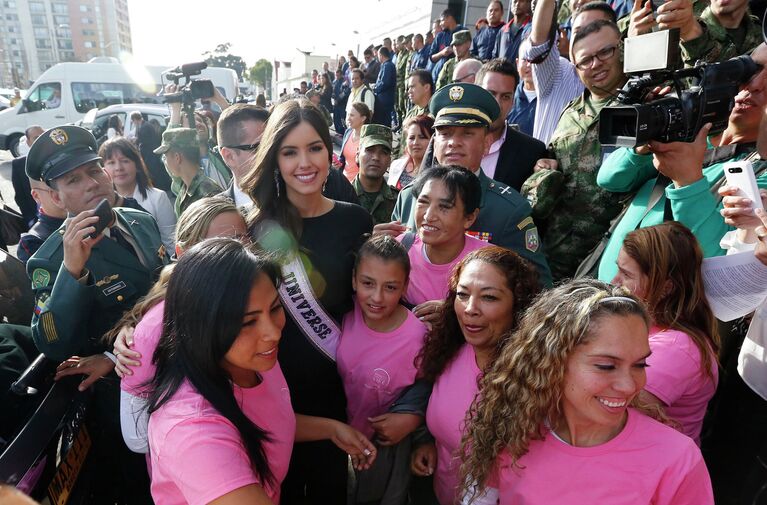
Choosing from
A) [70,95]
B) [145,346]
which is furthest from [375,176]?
[70,95]

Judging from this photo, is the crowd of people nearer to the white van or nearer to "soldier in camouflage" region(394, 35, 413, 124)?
"soldier in camouflage" region(394, 35, 413, 124)

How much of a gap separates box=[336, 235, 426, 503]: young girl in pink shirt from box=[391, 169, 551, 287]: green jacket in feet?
1.67

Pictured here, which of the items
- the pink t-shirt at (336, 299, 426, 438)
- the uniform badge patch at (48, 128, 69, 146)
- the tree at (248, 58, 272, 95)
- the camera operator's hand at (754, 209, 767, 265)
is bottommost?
the pink t-shirt at (336, 299, 426, 438)

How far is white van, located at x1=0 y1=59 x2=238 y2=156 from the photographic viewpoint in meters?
16.5

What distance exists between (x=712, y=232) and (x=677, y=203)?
0.18 meters

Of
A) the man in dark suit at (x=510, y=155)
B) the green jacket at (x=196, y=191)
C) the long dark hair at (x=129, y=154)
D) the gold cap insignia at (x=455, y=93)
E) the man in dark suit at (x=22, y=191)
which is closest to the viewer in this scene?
the gold cap insignia at (x=455, y=93)

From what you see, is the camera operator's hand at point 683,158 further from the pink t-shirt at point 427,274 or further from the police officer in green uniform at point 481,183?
the pink t-shirt at point 427,274

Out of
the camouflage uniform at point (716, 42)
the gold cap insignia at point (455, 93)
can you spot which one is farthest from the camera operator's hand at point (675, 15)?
the gold cap insignia at point (455, 93)

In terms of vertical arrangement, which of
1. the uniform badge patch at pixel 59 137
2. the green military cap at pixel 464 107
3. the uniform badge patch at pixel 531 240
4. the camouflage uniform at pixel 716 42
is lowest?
the uniform badge patch at pixel 531 240

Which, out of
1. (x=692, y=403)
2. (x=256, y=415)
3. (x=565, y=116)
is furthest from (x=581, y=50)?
(x=256, y=415)

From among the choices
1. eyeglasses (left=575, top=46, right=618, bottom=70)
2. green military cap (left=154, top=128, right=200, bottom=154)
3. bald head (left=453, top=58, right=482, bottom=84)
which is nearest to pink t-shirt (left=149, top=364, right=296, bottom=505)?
eyeglasses (left=575, top=46, right=618, bottom=70)

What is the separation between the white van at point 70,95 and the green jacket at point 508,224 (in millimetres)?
18170

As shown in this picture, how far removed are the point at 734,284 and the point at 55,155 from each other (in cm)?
307

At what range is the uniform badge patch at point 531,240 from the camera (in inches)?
90.9
